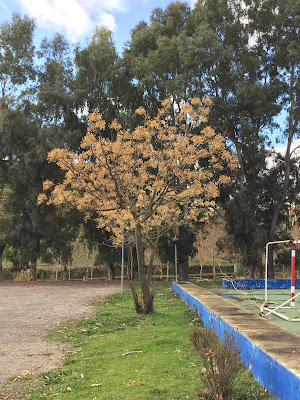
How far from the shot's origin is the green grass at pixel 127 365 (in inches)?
177

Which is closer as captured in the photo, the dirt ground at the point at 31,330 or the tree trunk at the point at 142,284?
the dirt ground at the point at 31,330

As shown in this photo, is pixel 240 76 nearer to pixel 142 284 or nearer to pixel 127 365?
pixel 142 284

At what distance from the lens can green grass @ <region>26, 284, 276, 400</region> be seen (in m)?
4.49

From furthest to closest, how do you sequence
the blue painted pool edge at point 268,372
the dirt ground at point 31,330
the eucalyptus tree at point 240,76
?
the eucalyptus tree at point 240,76
the dirt ground at point 31,330
the blue painted pool edge at point 268,372

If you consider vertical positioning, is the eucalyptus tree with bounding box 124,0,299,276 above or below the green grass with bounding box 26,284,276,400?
above

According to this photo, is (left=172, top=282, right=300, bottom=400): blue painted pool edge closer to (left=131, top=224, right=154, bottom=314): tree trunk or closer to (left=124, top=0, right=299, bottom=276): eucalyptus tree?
(left=131, top=224, right=154, bottom=314): tree trunk

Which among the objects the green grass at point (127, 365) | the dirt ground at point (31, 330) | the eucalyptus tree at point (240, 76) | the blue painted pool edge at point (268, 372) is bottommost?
the dirt ground at point (31, 330)

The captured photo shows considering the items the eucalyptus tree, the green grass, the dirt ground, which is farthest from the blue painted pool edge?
the eucalyptus tree

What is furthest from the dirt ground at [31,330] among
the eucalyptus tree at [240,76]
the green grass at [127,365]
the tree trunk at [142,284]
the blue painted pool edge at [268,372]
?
the eucalyptus tree at [240,76]

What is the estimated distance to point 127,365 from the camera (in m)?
5.56

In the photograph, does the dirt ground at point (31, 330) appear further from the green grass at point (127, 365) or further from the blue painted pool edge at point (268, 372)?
the blue painted pool edge at point (268, 372)

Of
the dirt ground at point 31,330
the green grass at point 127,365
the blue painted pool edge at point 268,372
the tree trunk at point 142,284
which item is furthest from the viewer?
the tree trunk at point 142,284

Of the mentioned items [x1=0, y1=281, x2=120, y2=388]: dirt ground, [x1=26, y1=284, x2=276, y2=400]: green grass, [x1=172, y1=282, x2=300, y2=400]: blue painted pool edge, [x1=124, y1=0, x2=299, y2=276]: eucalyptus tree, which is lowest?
[x1=0, y1=281, x2=120, y2=388]: dirt ground

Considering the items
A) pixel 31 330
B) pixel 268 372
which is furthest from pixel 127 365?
pixel 31 330
